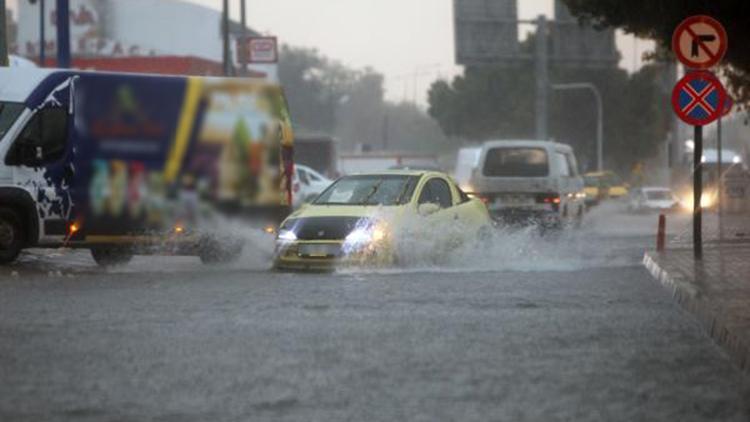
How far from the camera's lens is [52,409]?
756 cm

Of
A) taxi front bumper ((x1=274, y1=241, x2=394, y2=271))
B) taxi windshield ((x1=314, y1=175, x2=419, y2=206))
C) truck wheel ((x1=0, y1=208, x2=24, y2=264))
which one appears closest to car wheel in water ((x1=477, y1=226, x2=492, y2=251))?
taxi windshield ((x1=314, y1=175, x2=419, y2=206))

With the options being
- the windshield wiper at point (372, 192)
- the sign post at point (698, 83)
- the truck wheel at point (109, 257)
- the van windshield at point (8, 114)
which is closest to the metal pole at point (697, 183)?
the sign post at point (698, 83)

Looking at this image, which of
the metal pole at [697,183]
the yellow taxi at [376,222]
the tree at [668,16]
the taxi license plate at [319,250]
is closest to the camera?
the taxi license plate at [319,250]

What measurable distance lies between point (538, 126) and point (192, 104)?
109 ft

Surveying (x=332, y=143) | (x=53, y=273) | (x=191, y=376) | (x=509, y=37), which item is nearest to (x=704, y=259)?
(x=53, y=273)

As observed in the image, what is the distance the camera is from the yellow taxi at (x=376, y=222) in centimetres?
1692

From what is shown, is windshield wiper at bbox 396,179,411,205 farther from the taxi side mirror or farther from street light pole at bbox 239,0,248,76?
street light pole at bbox 239,0,248,76

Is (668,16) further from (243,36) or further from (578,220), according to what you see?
(243,36)

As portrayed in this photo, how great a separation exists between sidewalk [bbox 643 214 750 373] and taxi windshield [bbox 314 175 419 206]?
338 centimetres

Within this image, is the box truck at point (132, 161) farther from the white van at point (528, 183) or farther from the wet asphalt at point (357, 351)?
the white van at point (528, 183)

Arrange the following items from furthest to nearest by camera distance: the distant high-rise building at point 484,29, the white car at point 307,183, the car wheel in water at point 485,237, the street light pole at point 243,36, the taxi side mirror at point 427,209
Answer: the street light pole at point 243,36
the distant high-rise building at point 484,29
the white car at point 307,183
the car wheel in water at point 485,237
the taxi side mirror at point 427,209

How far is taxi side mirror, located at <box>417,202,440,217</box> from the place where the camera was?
17.9 m

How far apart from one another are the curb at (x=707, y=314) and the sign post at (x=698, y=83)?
66.5 inches

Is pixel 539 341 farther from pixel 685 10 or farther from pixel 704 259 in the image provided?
pixel 685 10
